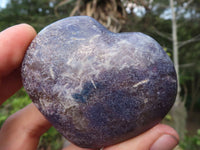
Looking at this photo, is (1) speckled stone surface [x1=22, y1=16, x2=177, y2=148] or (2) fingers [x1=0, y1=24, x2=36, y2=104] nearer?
(1) speckled stone surface [x1=22, y1=16, x2=177, y2=148]

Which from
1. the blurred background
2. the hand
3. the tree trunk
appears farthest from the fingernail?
the tree trunk

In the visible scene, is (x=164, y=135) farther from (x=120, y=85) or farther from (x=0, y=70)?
(x=0, y=70)

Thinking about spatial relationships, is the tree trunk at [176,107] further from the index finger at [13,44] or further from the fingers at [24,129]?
the index finger at [13,44]

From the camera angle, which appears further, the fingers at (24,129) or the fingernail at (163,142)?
the fingers at (24,129)

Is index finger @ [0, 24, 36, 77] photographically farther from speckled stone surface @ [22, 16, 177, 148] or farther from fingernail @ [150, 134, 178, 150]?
fingernail @ [150, 134, 178, 150]

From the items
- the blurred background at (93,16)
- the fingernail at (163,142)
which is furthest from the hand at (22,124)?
the blurred background at (93,16)
